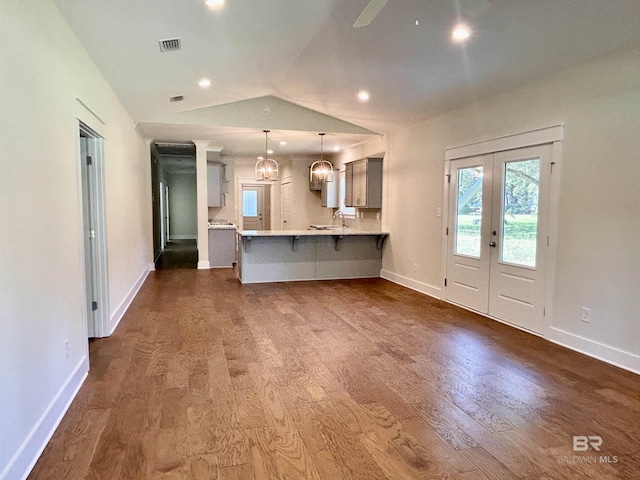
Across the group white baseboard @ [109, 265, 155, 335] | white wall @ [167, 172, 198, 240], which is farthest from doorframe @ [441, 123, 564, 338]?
white wall @ [167, 172, 198, 240]

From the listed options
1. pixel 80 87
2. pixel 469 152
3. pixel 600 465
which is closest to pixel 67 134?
pixel 80 87

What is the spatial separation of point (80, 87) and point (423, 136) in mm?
4512

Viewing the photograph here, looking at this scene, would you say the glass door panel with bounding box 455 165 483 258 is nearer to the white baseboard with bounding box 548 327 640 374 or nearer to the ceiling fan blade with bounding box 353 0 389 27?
the white baseboard with bounding box 548 327 640 374

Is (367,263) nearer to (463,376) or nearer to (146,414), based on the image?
(463,376)

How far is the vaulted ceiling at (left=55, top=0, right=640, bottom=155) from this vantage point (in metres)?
3.04

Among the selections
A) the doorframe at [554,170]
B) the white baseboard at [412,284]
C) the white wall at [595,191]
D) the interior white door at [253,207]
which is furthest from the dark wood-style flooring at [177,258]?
the white wall at [595,191]

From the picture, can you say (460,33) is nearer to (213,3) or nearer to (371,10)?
(371,10)

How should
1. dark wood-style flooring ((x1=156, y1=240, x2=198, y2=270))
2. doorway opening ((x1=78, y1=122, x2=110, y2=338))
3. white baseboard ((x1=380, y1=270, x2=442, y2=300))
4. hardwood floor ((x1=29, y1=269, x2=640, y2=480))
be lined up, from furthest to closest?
dark wood-style flooring ((x1=156, y1=240, x2=198, y2=270)) < white baseboard ((x1=380, y1=270, x2=442, y2=300)) < doorway opening ((x1=78, y1=122, x2=110, y2=338)) < hardwood floor ((x1=29, y1=269, x2=640, y2=480))

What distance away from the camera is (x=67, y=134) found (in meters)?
2.87

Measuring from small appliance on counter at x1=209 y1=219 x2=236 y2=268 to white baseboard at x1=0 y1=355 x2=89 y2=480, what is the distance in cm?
561

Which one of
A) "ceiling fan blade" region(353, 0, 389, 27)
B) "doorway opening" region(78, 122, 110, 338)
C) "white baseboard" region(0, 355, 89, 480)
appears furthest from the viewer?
"doorway opening" region(78, 122, 110, 338)

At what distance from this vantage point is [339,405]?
2.72 metres

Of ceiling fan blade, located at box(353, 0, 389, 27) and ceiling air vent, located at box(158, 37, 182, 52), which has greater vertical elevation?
ceiling air vent, located at box(158, 37, 182, 52)

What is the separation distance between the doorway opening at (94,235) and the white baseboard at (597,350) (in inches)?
175
